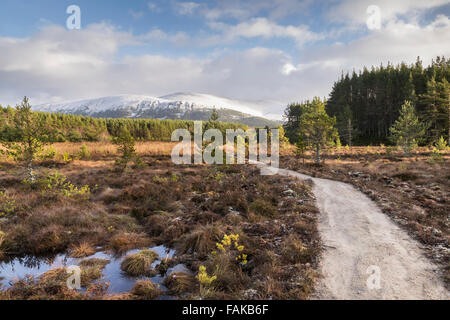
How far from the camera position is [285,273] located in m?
5.19

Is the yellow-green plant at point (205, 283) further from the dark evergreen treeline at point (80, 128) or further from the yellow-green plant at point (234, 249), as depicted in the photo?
the dark evergreen treeline at point (80, 128)

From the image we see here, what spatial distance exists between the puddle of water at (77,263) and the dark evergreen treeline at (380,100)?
167ft

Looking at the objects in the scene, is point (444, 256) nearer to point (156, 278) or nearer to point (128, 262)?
point (156, 278)

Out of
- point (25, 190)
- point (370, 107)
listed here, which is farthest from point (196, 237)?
point (370, 107)

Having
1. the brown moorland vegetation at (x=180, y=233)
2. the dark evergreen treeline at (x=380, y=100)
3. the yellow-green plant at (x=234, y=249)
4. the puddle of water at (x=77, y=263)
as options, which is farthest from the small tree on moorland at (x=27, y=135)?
the dark evergreen treeline at (x=380, y=100)

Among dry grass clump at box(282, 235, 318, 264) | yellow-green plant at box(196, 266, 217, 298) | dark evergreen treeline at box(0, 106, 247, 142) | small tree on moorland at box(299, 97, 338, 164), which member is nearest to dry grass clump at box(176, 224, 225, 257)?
yellow-green plant at box(196, 266, 217, 298)

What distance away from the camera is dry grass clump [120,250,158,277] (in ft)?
18.7

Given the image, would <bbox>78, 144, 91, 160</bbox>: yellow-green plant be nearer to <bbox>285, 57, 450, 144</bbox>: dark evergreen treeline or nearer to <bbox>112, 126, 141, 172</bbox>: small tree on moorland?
<bbox>112, 126, 141, 172</bbox>: small tree on moorland

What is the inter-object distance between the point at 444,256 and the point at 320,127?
1888 centimetres

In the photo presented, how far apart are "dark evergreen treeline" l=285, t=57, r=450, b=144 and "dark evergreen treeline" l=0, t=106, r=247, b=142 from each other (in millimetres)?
30095

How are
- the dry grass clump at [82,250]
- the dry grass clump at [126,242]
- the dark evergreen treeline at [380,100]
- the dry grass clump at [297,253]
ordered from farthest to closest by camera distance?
the dark evergreen treeline at [380,100], the dry grass clump at [126,242], the dry grass clump at [82,250], the dry grass clump at [297,253]

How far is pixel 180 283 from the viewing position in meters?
5.05

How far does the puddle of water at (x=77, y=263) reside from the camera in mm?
5188
